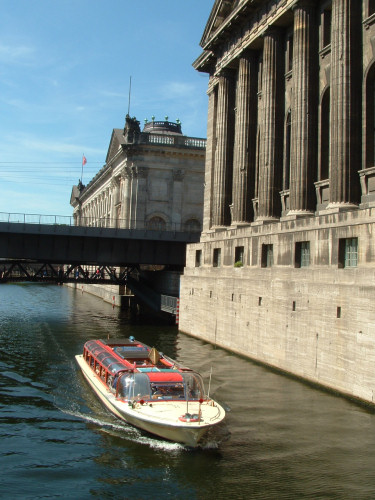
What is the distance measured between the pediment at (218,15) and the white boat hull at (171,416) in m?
A: 35.6

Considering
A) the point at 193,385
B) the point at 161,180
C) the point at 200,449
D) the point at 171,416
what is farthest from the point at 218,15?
the point at 161,180

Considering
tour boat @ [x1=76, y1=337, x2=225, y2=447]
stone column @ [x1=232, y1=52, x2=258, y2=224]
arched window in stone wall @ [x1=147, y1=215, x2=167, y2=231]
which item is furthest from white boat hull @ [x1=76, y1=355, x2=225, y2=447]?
arched window in stone wall @ [x1=147, y1=215, x2=167, y2=231]

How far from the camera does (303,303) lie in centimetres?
2856

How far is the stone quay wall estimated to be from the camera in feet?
78.3

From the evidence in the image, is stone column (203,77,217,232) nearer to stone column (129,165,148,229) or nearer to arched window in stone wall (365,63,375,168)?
arched window in stone wall (365,63,375,168)

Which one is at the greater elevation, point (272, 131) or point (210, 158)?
point (210, 158)

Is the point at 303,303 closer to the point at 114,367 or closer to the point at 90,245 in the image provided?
the point at 114,367

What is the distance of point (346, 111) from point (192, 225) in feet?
196

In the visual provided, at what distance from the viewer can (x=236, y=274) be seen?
3947 cm

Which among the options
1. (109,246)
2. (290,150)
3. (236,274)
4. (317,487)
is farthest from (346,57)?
(109,246)

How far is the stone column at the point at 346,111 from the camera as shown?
30.0m

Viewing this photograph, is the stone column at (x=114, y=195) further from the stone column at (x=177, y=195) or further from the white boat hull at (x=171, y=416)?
the white boat hull at (x=171, y=416)

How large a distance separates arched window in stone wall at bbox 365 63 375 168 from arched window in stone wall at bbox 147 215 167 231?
58.5 meters

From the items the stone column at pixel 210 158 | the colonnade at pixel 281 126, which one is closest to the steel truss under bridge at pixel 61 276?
the stone column at pixel 210 158
